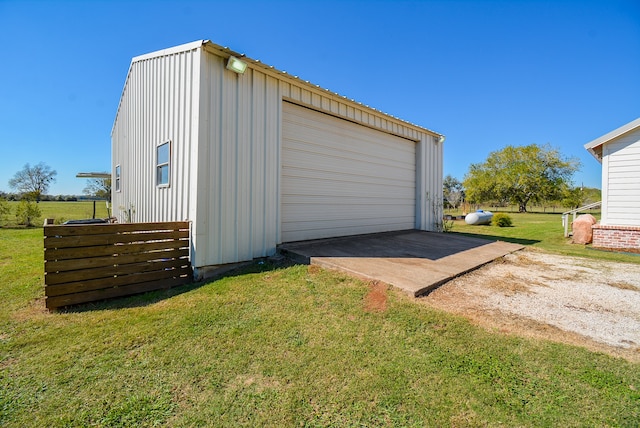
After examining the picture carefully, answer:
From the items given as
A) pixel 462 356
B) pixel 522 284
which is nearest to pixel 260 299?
pixel 462 356

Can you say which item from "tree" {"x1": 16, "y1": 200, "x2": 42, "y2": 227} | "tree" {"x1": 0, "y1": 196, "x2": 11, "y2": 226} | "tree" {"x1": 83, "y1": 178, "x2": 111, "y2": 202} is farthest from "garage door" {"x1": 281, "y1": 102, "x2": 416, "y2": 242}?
"tree" {"x1": 83, "y1": 178, "x2": 111, "y2": 202}

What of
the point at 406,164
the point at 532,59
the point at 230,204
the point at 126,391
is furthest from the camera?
the point at 532,59

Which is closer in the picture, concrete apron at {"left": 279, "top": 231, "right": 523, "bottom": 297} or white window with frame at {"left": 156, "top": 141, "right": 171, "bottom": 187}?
concrete apron at {"left": 279, "top": 231, "right": 523, "bottom": 297}

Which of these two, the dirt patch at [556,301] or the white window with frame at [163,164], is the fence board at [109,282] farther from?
the dirt patch at [556,301]

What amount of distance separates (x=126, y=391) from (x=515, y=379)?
284 centimetres

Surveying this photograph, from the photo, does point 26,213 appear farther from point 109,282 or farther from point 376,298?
point 376,298

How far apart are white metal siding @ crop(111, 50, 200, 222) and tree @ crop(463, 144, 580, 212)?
124ft

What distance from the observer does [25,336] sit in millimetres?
2779

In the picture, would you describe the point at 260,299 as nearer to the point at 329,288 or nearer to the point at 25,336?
the point at 329,288

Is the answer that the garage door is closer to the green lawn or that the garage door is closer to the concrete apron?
the concrete apron

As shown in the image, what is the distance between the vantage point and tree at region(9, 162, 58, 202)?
29219mm

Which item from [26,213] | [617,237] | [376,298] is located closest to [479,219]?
[617,237]

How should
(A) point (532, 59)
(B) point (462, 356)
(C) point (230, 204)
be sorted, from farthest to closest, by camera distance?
1. (A) point (532, 59)
2. (C) point (230, 204)
3. (B) point (462, 356)

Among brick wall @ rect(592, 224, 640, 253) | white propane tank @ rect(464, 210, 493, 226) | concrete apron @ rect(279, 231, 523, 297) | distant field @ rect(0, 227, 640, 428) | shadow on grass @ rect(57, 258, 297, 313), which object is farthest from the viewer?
white propane tank @ rect(464, 210, 493, 226)
